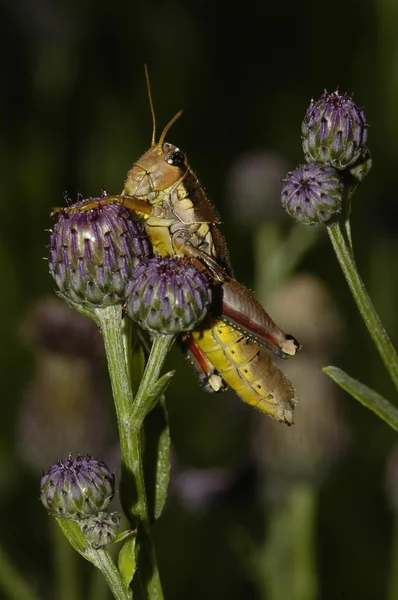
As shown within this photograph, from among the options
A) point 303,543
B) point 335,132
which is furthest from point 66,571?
point 335,132

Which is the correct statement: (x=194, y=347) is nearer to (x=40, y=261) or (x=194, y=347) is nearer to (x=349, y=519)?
(x=349, y=519)

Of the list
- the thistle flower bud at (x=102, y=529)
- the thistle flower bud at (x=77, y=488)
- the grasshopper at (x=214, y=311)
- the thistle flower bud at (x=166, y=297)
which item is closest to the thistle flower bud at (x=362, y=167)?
the grasshopper at (x=214, y=311)

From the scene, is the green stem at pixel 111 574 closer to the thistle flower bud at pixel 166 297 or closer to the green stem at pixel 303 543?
the thistle flower bud at pixel 166 297

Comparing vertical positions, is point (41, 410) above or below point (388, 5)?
below

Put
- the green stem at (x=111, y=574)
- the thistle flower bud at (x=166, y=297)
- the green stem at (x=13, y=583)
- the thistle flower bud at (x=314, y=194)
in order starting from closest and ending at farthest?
1. the green stem at (x=111, y=574)
2. the thistle flower bud at (x=166, y=297)
3. the thistle flower bud at (x=314, y=194)
4. the green stem at (x=13, y=583)

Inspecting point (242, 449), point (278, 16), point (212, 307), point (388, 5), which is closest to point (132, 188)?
point (212, 307)

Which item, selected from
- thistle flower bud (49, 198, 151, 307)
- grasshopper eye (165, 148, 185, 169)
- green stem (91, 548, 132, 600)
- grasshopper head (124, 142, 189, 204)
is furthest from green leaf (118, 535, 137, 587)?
grasshopper eye (165, 148, 185, 169)

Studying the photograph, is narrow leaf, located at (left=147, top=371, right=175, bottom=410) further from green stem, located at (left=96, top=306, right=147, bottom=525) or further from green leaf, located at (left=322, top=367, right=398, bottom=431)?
green leaf, located at (left=322, top=367, right=398, bottom=431)
